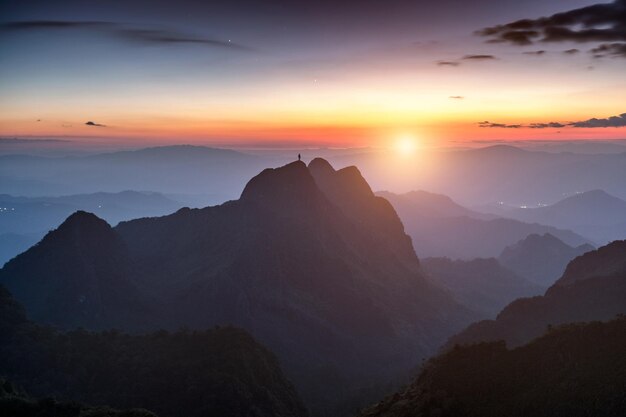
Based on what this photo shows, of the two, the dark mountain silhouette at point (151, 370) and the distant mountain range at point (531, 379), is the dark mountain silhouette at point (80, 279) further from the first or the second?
the distant mountain range at point (531, 379)

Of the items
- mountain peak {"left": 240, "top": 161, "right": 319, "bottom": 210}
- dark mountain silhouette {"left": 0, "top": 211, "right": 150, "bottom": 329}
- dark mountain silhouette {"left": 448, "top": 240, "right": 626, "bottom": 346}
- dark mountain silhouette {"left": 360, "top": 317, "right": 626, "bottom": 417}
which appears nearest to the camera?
dark mountain silhouette {"left": 360, "top": 317, "right": 626, "bottom": 417}

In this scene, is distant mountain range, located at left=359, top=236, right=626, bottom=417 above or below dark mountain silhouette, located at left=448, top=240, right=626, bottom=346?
above

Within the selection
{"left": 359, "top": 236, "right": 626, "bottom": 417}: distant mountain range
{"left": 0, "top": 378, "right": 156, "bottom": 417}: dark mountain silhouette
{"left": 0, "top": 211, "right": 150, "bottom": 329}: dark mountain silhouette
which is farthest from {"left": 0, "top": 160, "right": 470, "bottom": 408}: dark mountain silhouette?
{"left": 0, "top": 378, "right": 156, "bottom": 417}: dark mountain silhouette

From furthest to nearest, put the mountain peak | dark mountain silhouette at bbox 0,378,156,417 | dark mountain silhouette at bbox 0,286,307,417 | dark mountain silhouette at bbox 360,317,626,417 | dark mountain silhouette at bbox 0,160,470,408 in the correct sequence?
1. the mountain peak
2. dark mountain silhouette at bbox 0,160,470,408
3. dark mountain silhouette at bbox 0,286,307,417
4. dark mountain silhouette at bbox 0,378,156,417
5. dark mountain silhouette at bbox 360,317,626,417

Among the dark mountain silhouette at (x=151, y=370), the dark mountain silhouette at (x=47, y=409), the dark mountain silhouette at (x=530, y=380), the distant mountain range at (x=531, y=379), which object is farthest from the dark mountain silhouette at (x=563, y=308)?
the dark mountain silhouette at (x=47, y=409)

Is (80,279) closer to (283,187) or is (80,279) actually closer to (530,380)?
(283,187)

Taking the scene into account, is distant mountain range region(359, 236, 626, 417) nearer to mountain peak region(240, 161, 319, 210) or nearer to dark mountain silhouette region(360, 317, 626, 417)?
dark mountain silhouette region(360, 317, 626, 417)

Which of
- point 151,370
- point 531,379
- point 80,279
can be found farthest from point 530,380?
point 80,279

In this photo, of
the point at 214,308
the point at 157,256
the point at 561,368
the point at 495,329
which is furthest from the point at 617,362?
the point at 157,256
